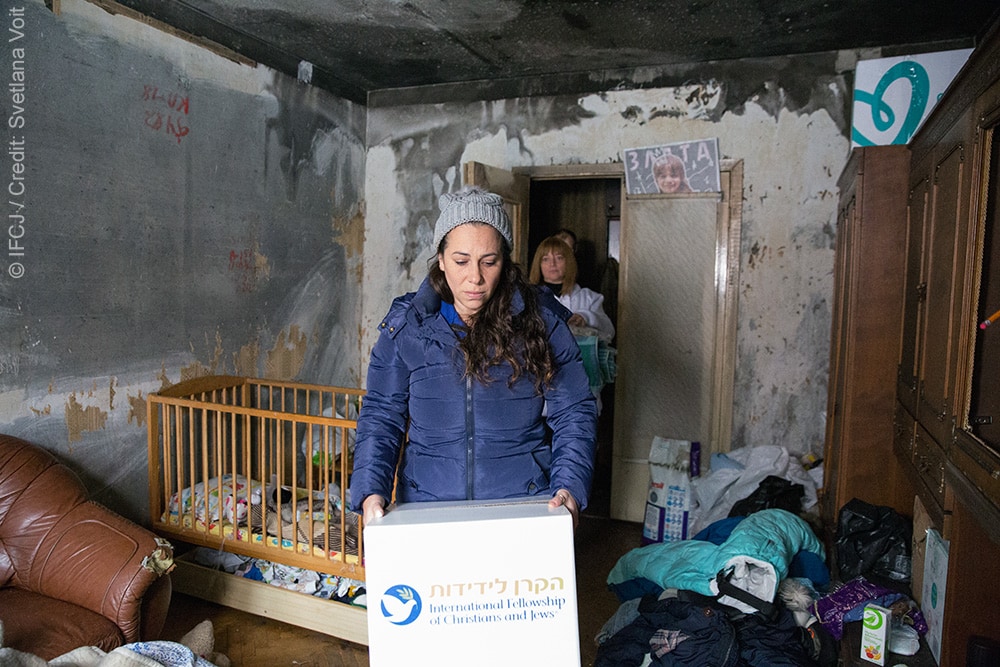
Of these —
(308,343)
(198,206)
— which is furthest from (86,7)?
(308,343)

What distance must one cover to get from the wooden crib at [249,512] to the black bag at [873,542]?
5.31 ft

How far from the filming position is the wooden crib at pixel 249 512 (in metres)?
2.44

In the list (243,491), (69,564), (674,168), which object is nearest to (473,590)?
(69,564)

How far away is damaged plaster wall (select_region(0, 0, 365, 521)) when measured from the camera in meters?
2.34

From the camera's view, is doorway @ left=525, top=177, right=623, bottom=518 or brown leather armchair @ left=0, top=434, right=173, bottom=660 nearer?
brown leather armchair @ left=0, top=434, right=173, bottom=660

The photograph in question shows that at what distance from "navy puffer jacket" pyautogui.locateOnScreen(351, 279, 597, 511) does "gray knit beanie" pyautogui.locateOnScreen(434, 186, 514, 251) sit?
6.2 inches

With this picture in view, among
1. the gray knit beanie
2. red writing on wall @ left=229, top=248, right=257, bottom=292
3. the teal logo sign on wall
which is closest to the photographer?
the gray knit beanie

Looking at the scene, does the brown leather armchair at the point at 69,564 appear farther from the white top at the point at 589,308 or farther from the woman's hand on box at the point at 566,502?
the white top at the point at 589,308

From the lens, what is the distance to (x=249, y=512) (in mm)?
2562

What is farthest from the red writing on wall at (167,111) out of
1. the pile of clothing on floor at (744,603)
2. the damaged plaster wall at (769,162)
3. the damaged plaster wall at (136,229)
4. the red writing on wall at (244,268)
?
the pile of clothing on floor at (744,603)

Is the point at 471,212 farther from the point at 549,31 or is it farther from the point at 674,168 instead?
the point at 674,168

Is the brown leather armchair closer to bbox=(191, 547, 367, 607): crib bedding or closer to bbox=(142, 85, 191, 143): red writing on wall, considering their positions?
bbox=(191, 547, 367, 607): crib bedding

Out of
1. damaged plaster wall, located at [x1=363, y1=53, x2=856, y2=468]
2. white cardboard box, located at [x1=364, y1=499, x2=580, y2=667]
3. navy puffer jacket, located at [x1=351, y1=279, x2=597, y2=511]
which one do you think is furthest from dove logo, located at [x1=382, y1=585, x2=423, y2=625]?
damaged plaster wall, located at [x1=363, y1=53, x2=856, y2=468]

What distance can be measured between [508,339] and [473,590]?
0.51 meters
